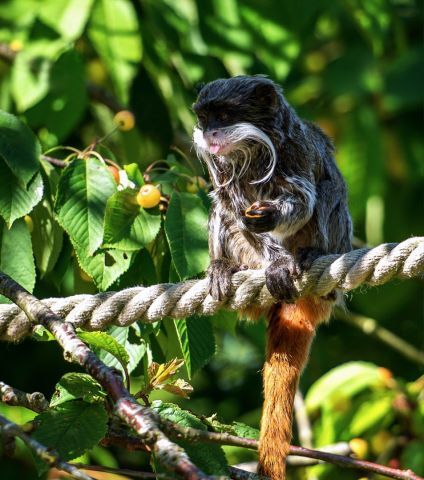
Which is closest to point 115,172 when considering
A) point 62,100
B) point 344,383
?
point 62,100

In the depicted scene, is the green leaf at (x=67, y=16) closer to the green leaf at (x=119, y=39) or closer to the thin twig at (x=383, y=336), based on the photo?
the green leaf at (x=119, y=39)

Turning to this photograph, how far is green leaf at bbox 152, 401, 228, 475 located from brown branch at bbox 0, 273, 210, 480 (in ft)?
1.33

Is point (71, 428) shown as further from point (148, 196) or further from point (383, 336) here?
point (383, 336)

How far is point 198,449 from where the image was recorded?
315cm

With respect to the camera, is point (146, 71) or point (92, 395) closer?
point (92, 395)

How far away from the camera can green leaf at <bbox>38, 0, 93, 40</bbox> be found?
5.29 meters

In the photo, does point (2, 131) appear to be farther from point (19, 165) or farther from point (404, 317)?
point (404, 317)

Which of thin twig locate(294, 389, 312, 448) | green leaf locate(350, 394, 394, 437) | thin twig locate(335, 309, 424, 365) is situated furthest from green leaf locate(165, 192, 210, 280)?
thin twig locate(335, 309, 424, 365)

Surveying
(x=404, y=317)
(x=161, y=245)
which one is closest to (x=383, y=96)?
(x=404, y=317)

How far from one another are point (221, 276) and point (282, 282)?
0.30 m

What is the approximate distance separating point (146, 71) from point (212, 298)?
2.59m

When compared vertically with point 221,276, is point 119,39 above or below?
above

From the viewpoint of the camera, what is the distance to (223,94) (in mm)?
4312

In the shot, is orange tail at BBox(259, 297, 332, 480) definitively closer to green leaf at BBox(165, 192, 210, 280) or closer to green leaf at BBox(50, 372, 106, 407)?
green leaf at BBox(165, 192, 210, 280)
